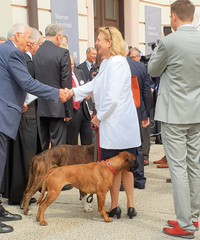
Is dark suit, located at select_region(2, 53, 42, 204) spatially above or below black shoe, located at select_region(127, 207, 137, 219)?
above

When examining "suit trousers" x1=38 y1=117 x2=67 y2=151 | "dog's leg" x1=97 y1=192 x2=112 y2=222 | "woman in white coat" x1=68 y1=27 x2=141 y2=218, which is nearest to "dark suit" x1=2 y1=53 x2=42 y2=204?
"suit trousers" x1=38 y1=117 x2=67 y2=151

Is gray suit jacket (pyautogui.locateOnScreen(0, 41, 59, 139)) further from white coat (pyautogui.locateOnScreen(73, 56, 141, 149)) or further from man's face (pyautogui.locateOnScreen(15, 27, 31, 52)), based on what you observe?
white coat (pyautogui.locateOnScreen(73, 56, 141, 149))

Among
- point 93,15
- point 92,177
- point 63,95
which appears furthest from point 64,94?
point 93,15

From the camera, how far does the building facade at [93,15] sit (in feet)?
32.0

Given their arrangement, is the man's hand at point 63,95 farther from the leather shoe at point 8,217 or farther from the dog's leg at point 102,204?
the leather shoe at point 8,217

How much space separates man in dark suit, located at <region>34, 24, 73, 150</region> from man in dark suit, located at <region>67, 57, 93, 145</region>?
22.6 inches

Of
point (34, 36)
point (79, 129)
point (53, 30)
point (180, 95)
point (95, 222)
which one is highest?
point (53, 30)

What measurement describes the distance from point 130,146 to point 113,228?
821 millimetres

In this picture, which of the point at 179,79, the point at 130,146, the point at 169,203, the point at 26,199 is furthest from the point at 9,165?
the point at 179,79

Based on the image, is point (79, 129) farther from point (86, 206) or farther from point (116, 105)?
point (116, 105)

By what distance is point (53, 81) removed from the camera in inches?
239

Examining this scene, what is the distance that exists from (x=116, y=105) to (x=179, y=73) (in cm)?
77

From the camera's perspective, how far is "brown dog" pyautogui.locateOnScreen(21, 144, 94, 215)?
5.25 meters

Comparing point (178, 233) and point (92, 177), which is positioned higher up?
point (92, 177)
